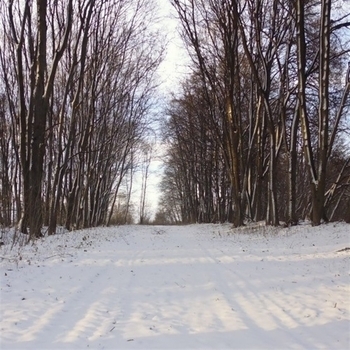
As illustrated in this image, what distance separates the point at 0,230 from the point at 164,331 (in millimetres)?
8675

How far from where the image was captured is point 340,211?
124 ft

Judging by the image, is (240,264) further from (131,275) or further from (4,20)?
(4,20)

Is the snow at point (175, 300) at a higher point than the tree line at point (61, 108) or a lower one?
lower

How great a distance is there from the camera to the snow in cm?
414

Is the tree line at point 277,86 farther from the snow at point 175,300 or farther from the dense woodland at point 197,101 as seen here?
the snow at point 175,300

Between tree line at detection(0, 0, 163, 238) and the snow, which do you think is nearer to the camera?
the snow

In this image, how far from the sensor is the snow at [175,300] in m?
4.14

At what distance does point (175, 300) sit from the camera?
5.66 metres

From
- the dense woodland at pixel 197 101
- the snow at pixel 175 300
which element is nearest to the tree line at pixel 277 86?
the dense woodland at pixel 197 101

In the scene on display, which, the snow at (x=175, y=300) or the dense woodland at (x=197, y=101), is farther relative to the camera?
the dense woodland at (x=197, y=101)

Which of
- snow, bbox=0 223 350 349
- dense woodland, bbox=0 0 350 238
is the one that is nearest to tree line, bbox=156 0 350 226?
dense woodland, bbox=0 0 350 238

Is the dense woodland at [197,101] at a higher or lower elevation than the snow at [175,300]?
higher

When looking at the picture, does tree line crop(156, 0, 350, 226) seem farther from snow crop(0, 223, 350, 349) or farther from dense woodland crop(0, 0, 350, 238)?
snow crop(0, 223, 350, 349)

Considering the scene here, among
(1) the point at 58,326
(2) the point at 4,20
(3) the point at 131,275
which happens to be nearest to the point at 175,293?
(3) the point at 131,275
